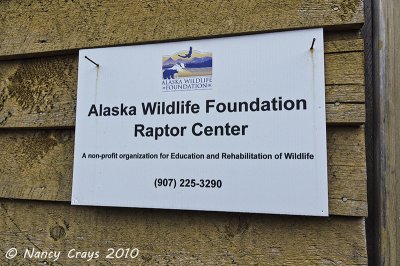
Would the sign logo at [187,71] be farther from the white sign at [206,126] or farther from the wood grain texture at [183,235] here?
the wood grain texture at [183,235]

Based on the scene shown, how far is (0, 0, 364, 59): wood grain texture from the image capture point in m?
0.85

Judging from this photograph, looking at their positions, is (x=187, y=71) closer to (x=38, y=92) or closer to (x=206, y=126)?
(x=206, y=126)

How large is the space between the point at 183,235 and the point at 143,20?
604 millimetres

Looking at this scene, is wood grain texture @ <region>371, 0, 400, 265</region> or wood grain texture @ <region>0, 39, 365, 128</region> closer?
wood grain texture @ <region>371, 0, 400, 265</region>

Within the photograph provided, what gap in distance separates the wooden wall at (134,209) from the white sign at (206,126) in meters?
0.04

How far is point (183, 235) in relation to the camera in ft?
2.88

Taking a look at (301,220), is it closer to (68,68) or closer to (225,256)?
(225,256)

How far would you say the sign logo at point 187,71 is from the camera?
881 mm

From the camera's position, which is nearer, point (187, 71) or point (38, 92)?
point (187, 71)

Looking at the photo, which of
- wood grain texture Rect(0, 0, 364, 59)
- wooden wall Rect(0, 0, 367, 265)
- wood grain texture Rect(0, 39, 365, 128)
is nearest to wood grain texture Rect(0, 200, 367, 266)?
wooden wall Rect(0, 0, 367, 265)
